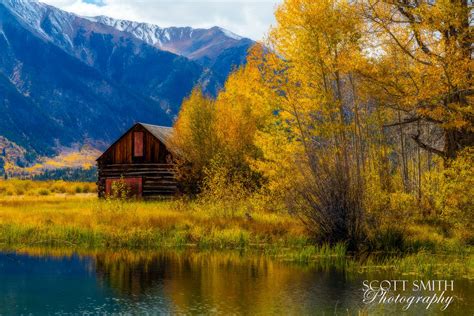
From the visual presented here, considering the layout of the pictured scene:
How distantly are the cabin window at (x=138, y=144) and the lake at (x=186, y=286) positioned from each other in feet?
90.4

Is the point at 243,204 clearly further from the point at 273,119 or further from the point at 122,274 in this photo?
the point at 122,274

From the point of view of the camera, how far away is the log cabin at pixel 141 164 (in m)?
52.2

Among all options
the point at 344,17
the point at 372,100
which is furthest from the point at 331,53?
the point at 372,100

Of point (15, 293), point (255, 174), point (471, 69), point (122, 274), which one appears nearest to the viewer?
point (15, 293)

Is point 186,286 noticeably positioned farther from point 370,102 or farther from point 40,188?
point 40,188

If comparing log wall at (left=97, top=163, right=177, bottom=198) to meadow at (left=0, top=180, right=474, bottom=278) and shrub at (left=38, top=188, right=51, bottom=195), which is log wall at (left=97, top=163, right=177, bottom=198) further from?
meadow at (left=0, top=180, right=474, bottom=278)

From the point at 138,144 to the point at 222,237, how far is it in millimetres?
27163

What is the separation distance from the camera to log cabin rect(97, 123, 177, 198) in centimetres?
5219

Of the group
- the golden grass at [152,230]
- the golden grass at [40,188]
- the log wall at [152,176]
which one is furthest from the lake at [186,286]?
the golden grass at [40,188]

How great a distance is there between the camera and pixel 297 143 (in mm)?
32281

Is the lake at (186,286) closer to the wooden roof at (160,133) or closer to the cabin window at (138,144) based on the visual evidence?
the wooden roof at (160,133)

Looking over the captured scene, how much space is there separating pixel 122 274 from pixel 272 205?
11511 millimetres

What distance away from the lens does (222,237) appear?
27.8m

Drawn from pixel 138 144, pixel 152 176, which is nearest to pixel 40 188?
pixel 138 144
